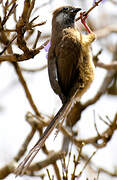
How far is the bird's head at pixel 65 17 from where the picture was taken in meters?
3.91

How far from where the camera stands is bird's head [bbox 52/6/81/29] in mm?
3906

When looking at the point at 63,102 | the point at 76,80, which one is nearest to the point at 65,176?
the point at 63,102

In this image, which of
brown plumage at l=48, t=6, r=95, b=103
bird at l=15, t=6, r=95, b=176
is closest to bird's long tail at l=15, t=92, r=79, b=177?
bird at l=15, t=6, r=95, b=176

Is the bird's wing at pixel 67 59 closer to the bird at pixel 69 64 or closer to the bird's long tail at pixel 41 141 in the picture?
the bird at pixel 69 64

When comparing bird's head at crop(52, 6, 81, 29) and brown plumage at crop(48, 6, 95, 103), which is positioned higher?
bird's head at crop(52, 6, 81, 29)

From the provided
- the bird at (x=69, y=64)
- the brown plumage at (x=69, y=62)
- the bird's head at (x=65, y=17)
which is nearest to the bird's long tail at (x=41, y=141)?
the bird at (x=69, y=64)

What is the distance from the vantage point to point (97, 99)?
17.5ft

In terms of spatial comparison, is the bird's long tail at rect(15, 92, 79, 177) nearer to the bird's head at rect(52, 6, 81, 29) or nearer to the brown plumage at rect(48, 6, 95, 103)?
the brown plumage at rect(48, 6, 95, 103)

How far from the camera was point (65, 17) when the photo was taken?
12.9ft

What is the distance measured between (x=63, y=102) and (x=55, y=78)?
0.26 m

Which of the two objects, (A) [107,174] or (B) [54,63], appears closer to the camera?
(B) [54,63]

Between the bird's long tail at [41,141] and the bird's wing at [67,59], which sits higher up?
the bird's wing at [67,59]

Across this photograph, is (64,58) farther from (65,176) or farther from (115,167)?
(115,167)

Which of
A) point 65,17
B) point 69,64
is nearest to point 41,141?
point 69,64
